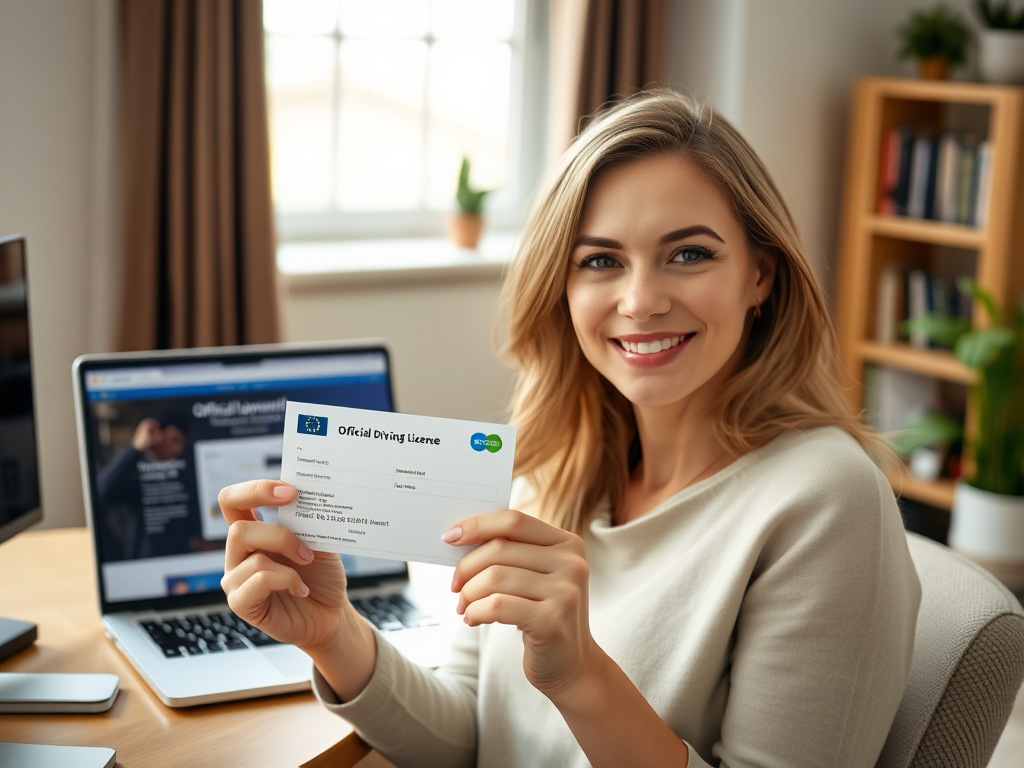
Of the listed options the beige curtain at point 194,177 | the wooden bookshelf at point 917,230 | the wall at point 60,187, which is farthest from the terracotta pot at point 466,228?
the wooden bookshelf at point 917,230

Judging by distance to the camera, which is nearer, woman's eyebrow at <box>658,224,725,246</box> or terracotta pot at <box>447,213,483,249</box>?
woman's eyebrow at <box>658,224,725,246</box>

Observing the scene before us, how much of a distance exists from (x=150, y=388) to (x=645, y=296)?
70 cm

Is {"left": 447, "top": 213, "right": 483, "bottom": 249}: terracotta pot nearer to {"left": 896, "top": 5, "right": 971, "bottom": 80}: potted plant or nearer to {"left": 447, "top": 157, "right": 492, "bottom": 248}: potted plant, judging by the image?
{"left": 447, "top": 157, "right": 492, "bottom": 248}: potted plant

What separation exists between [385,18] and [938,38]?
1.83m

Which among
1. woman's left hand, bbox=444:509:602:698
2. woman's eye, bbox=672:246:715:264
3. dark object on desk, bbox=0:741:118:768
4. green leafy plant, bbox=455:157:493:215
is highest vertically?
green leafy plant, bbox=455:157:493:215

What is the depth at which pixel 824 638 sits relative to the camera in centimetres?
108

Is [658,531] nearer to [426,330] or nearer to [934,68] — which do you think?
[426,330]

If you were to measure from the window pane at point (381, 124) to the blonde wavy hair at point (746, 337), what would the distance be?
2.31 meters

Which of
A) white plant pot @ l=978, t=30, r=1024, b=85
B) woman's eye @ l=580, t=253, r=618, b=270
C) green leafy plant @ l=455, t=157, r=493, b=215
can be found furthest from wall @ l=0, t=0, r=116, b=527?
white plant pot @ l=978, t=30, r=1024, b=85

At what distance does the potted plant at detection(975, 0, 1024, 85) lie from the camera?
351cm

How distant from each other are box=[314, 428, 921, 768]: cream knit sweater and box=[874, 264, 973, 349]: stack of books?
2.77m

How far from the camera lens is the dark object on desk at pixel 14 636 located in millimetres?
1352

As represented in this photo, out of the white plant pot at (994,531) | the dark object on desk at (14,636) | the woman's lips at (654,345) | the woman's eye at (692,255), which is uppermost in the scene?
the woman's eye at (692,255)

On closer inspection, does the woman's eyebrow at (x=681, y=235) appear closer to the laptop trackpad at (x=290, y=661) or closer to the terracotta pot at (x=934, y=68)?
the laptop trackpad at (x=290, y=661)
